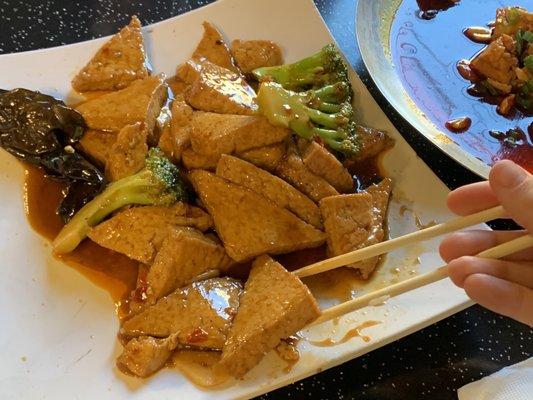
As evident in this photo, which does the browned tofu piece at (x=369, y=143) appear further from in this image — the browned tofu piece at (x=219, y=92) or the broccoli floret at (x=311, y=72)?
the browned tofu piece at (x=219, y=92)

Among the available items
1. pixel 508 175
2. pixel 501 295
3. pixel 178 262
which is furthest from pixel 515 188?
pixel 178 262

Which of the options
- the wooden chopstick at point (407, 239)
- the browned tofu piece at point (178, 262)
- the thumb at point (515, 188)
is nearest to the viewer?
the thumb at point (515, 188)

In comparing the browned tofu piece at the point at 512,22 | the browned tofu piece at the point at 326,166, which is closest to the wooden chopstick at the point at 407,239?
the browned tofu piece at the point at 326,166

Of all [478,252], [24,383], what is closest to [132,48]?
[24,383]

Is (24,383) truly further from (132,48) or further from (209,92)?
(132,48)

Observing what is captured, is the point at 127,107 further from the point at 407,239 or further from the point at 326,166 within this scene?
the point at 407,239

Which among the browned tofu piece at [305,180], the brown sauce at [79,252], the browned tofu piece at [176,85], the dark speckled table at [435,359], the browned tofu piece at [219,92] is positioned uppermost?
the browned tofu piece at [219,92]
